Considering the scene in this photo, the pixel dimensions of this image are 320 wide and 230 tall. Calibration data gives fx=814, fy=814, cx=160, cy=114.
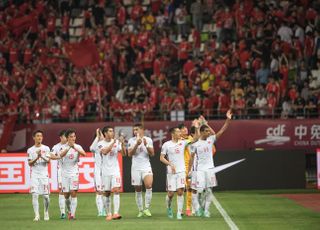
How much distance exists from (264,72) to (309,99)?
2537mm

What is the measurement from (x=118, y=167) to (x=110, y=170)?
26cm

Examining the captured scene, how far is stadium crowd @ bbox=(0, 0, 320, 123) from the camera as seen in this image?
31.3 metres

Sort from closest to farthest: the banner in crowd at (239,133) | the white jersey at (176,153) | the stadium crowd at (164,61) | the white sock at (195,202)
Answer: the white jersey at (176,153), the white sock at (195,202), the banner in crowd at (239,133), the stadium crowd at (164,61)

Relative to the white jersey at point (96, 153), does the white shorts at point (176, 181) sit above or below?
below

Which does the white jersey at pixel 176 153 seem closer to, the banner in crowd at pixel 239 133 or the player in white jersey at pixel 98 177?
the player in white jersey at pixel 98 177

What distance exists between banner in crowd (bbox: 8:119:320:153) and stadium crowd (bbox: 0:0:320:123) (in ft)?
1.39

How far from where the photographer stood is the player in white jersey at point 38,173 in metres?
19.2

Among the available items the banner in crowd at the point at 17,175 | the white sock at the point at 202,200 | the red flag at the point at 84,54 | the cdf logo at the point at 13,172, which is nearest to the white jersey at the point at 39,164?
the white sock at the point at 202,200

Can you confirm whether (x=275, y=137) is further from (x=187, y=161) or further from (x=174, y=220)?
(x=174, y=220)

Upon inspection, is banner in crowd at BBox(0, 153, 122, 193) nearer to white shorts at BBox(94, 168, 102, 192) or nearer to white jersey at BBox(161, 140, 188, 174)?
white shorts at BBox(94, 168, 102, 192)

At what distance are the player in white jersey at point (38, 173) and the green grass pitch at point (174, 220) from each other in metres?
0.43

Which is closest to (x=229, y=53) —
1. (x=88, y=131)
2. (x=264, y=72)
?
(x=264, y=72)

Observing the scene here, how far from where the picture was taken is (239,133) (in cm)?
3078

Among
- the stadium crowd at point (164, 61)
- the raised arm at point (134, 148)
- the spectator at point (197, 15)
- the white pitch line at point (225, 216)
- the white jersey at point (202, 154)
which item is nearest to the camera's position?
the white pitch line at point (225, 216)
